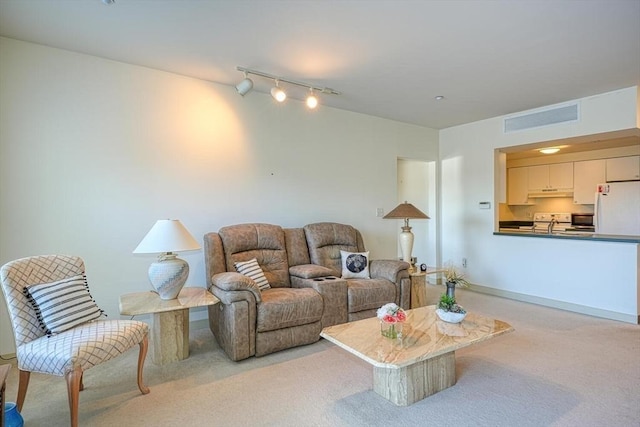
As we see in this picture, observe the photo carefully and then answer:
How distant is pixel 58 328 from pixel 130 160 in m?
1.68

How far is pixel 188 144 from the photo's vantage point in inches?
137

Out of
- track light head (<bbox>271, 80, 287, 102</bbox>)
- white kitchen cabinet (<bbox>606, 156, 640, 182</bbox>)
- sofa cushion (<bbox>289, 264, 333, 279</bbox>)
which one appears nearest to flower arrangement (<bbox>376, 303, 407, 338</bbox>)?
sofa cushion (<bbox>289, 264, 333, 279</bbox>)

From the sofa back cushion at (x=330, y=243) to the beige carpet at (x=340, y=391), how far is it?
1067 millimetres

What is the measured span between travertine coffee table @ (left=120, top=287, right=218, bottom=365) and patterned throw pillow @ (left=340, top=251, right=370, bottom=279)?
157 cm

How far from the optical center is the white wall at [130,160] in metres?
2.77

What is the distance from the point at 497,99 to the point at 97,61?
4351 millimetres

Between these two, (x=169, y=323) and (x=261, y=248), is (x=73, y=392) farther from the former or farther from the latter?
(x=261, y=248)

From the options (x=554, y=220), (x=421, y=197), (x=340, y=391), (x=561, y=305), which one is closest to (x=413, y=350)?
(x=340, y=391)

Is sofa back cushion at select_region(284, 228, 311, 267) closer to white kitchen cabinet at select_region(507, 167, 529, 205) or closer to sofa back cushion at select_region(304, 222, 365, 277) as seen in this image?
sofa back cushion at select_region(304, 222, 365, 277)

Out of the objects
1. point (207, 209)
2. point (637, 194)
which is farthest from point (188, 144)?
point (637, 194)

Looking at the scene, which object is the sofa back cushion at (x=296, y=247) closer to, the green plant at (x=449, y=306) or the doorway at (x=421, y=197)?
the green plant at (x=449, y=306)

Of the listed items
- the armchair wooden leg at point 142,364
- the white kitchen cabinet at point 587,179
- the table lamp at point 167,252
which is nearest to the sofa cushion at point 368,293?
the table lamp at point 167,252

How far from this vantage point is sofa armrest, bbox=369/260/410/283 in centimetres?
357

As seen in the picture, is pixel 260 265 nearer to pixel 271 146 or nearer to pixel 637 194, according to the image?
pixel 271 146
